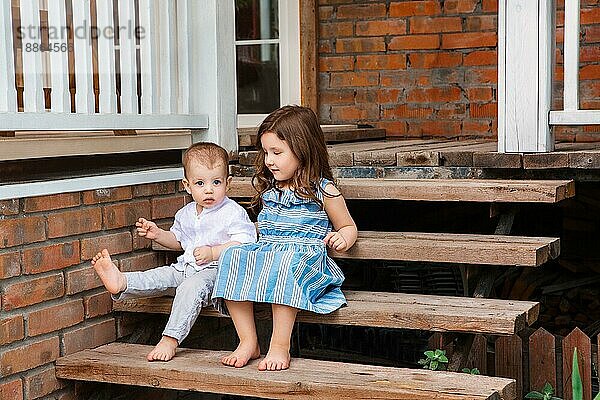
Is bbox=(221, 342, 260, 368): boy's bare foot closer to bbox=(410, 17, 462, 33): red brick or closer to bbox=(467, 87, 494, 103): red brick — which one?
bbox=(467, 87, 494, 103): red brick

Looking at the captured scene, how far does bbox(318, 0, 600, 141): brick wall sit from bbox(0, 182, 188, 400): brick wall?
90.9 inches

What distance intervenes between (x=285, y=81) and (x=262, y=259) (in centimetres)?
278

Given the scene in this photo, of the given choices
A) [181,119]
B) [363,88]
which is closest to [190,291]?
[181,119]

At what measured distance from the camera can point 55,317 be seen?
3.18 metres

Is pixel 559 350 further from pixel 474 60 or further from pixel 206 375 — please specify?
pixel 474 60

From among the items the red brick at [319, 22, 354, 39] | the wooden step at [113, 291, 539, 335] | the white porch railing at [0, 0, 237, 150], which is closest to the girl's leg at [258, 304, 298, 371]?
the wooden step at [113, 291, 539, 335]

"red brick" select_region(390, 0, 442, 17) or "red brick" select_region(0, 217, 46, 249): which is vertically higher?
"red brick" select_region(390, 0, 442, 17)

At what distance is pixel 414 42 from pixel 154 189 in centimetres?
234

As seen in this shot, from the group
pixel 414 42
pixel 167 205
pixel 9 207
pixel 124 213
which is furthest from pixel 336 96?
pixel 9 207

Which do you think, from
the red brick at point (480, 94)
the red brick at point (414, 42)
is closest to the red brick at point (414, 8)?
the red brick at point (414, 42)

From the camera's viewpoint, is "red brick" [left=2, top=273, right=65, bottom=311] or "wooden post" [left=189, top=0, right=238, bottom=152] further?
"wooden post" [left=189, top=0, right=238, bottom=152]

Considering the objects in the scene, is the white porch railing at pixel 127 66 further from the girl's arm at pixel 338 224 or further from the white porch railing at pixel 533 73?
the white porch railing at pixel 533 73

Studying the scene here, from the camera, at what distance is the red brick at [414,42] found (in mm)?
5469

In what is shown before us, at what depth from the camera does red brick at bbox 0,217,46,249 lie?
2947 mm
